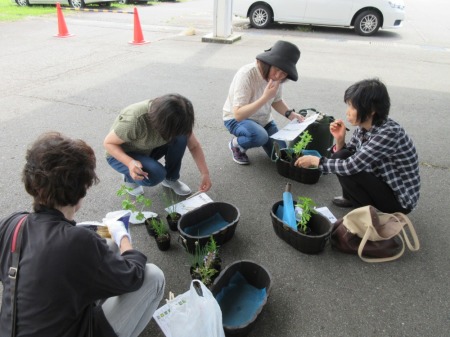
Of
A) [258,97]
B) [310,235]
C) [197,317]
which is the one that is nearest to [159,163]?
[258,97]

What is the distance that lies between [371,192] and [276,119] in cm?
Answer: 218

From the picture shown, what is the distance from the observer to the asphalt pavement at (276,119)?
1949 mm

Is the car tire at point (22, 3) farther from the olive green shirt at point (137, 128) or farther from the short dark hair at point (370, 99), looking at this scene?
the short dark hair at point (370, 99)

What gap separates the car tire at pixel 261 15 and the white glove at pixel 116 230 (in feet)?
30.2

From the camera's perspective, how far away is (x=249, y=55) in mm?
7000

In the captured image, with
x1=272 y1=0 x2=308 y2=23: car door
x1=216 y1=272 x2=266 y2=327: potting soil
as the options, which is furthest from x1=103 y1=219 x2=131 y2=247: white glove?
x1=272 y1=0 x2=308 y2=23: car door

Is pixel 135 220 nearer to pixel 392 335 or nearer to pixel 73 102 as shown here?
pixel 392 335

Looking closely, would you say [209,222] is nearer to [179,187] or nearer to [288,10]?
[179,187]

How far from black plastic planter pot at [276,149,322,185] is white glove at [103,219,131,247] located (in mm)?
Answer: 1797

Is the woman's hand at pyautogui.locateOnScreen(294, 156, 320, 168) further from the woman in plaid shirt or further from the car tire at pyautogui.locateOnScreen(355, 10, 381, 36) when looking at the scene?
the car tire at pyautogui.locateOnScreen(355, 10, 381, 36)

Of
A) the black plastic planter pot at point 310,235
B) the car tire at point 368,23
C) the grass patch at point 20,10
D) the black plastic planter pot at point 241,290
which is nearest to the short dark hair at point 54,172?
the black plastic planter pot at point 241,290

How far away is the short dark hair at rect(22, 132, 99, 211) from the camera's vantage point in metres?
1.17

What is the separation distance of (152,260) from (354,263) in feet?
4.50

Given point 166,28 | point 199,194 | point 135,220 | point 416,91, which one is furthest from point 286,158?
point 166,28
